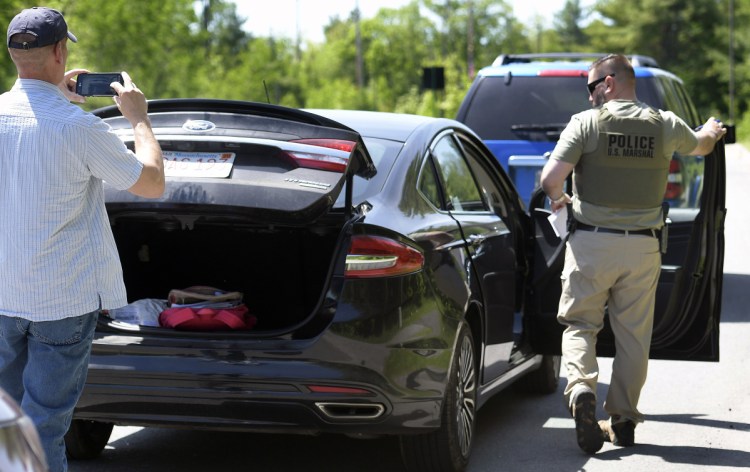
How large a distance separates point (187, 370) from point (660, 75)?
7.00 metres

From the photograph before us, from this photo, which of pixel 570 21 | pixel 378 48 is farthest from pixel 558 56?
pixel 570 21

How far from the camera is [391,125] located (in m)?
6.18

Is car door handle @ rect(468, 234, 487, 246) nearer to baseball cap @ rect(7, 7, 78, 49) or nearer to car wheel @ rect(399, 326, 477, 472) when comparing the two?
car wheel @ rect(399, 326, 477, 472)

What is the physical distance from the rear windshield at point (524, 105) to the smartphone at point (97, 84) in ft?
22.3

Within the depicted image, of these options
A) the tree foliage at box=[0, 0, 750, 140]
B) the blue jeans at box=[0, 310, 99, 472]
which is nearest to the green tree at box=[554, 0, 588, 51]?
the tree foliage at box=[0, 0, 750, 140]

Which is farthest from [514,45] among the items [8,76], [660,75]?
[660,75]

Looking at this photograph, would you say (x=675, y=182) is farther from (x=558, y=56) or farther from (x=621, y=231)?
(x=621, y=231)

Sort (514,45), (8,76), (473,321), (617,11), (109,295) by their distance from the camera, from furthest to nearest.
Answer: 1. (514,45)
2. (617,11)
3. (8,76)
4. (473,321)
5. (109,295)

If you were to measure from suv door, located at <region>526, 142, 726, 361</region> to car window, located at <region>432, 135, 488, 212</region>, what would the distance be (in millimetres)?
598

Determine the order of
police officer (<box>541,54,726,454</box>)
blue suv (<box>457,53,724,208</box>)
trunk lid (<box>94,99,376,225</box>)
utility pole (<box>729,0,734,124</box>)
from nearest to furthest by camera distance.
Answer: trunk lid (<box>94,99,376,225</box>)
police officer (<box>541,54,726,454</box>)
blue suv (<box>457,53,724,208</box>)
utility pole (<box>729,0,734,124</box>)

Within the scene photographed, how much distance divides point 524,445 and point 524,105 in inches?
202

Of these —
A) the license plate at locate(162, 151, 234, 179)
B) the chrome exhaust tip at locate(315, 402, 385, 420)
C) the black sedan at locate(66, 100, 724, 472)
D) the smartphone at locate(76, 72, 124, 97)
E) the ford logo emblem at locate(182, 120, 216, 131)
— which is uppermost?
the smartphone at locate(76, 72, 124, 97)

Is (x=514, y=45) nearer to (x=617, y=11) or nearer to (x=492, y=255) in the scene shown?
(x=617, y=11)

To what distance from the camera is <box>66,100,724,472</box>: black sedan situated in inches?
203
